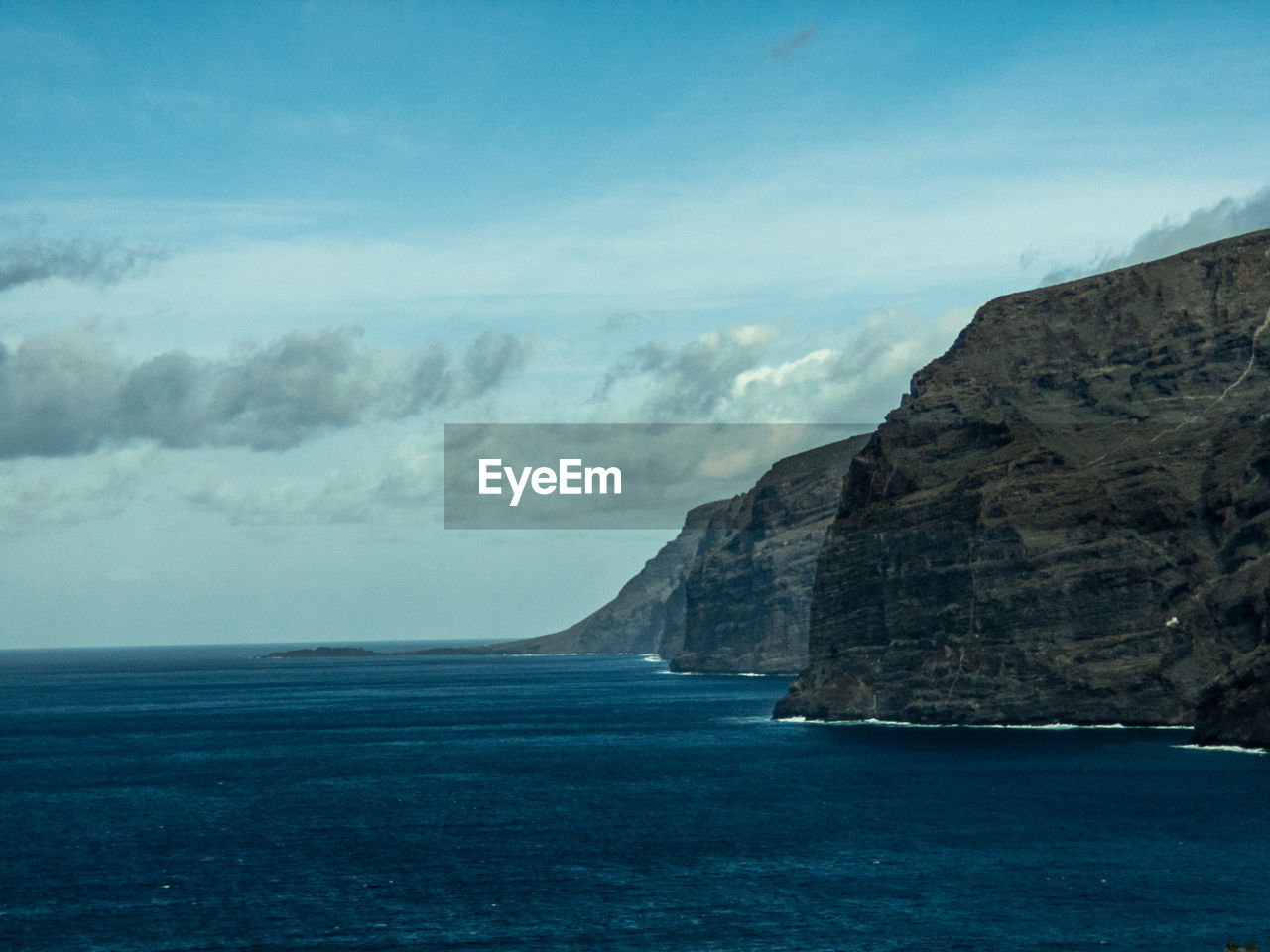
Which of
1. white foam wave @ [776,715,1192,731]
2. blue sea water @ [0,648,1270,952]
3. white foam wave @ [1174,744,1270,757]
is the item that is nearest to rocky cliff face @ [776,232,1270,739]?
white foam wave @ [776,715,1192,731]

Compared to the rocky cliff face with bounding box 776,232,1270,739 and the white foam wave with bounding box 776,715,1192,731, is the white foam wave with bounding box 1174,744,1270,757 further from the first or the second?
the white foam wave with bounding box 776,715,1192,731

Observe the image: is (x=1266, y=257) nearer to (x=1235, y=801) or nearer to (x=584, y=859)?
(x=1235, y=801)

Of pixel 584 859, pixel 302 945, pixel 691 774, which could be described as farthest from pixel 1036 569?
pixel 302 945

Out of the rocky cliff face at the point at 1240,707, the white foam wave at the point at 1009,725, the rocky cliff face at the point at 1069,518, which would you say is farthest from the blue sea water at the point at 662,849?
the rocky cliff face at the point at 1069,518

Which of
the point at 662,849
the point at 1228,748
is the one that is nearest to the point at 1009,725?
the point at 1228,748

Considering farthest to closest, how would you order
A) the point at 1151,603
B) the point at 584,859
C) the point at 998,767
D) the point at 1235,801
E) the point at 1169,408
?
the point at 1169,408 < the point at 1151,603 < the point at 998,767 < the point at 1235,801 < the point at 584,859

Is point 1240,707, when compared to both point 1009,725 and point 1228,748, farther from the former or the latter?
point 1009,725
